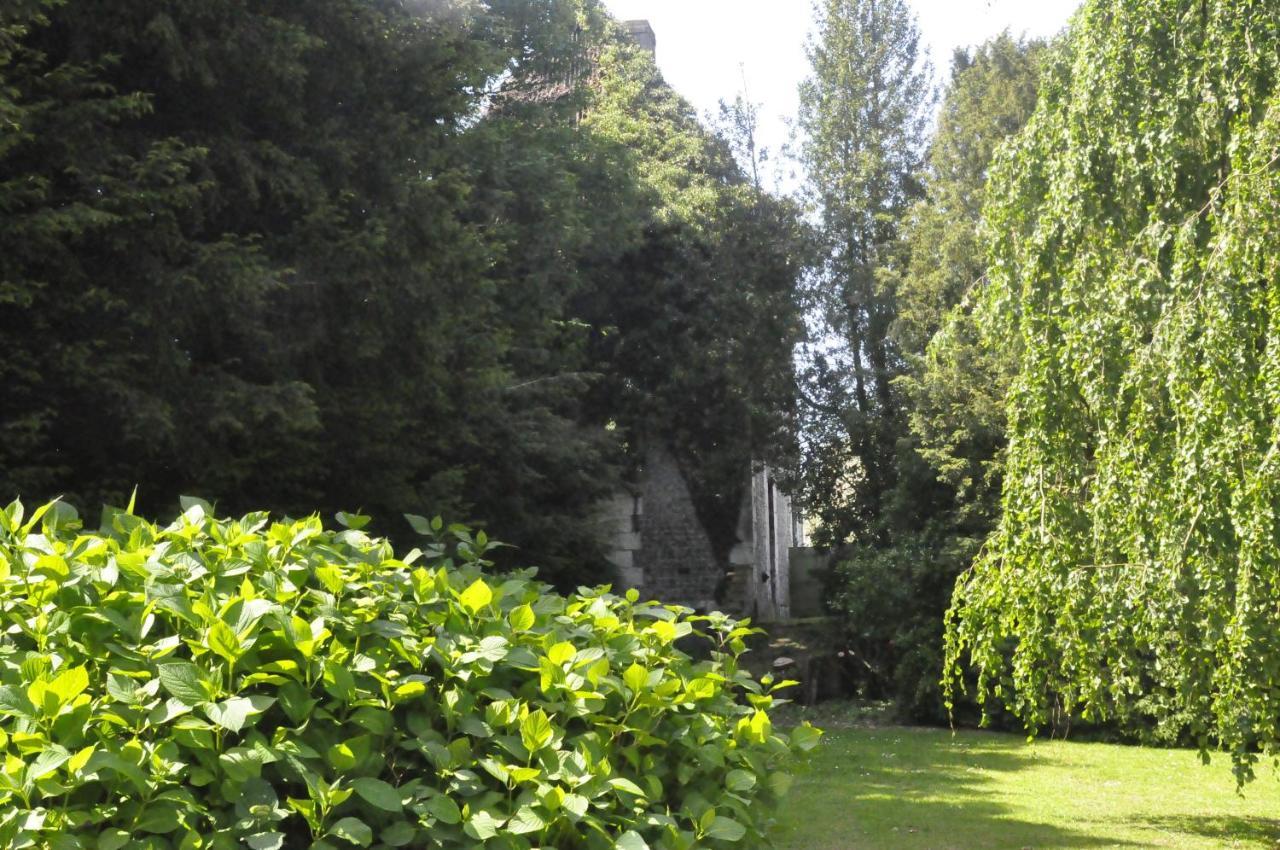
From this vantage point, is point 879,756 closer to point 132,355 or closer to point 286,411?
point 286,411

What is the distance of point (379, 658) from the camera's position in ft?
7.56

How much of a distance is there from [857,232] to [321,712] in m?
21.3

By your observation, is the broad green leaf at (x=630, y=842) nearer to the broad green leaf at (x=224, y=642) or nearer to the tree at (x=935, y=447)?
the broad green leaf at (x=224, y=642)

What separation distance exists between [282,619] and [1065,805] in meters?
9.31

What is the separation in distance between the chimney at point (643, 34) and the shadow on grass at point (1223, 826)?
18.6 meters

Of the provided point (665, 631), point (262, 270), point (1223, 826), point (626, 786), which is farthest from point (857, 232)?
point (626, 786)

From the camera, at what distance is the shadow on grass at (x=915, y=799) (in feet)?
27.9

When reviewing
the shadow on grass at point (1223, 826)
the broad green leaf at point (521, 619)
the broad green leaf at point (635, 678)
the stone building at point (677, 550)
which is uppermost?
the stone building at point (677, 550)

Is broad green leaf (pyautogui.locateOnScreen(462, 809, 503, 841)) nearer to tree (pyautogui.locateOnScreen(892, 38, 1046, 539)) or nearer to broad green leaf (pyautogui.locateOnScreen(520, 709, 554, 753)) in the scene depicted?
broad green leaf (pyautogui.locateOnScreen(520, 709, 554, 753))

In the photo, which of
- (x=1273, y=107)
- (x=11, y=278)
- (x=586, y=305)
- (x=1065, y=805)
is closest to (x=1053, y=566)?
(x=1273, y=107)

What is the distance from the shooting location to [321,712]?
2195mm

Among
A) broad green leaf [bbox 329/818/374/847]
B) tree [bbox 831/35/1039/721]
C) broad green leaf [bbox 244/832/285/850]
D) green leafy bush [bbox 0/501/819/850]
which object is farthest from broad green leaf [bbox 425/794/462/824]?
tree [bbox 831/35/1039/721]

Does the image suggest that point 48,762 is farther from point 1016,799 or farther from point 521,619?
point 1016,799

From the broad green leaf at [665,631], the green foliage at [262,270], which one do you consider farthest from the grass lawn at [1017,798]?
the broad green leaf at [665,631]
